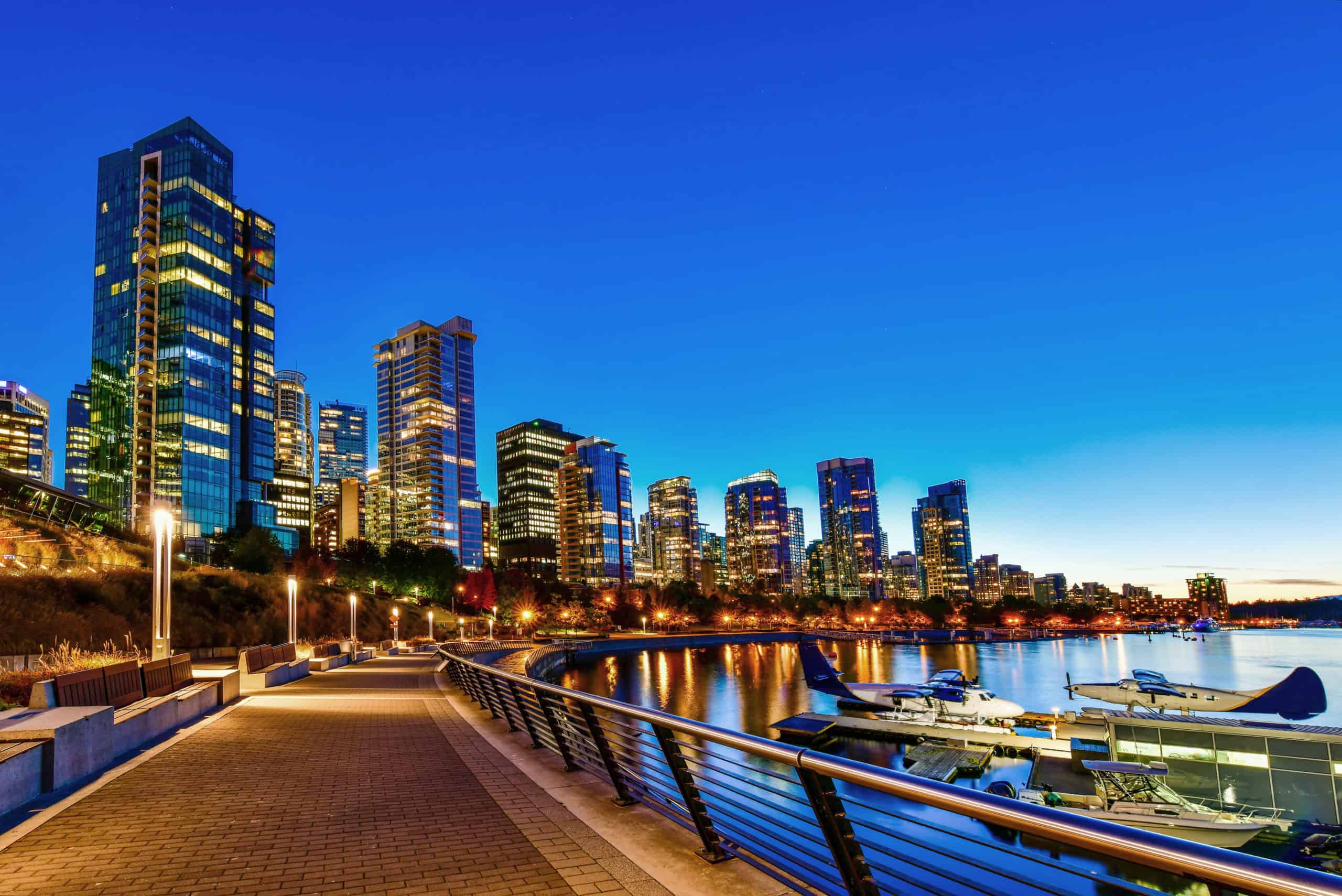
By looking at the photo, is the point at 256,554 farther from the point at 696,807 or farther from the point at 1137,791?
the point at 696,807

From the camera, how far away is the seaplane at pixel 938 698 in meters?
39.7

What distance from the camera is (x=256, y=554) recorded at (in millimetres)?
79625

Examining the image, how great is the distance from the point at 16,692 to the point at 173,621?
3405 cm

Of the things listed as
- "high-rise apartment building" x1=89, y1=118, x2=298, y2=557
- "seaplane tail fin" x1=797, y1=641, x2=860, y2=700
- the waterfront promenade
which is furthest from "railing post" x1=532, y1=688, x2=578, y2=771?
"high-rise apartment building" x1=89, y1=118, x2=298, y2=557

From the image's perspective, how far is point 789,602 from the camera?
7283 inches

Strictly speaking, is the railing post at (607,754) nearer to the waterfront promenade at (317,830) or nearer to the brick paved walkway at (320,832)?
the waterfront promenade at (317,830)

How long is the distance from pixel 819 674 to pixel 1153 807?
29.7 meters

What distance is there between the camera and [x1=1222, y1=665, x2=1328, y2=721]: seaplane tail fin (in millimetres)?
37812

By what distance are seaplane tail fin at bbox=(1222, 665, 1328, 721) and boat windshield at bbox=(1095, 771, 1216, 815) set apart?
58.7 ft

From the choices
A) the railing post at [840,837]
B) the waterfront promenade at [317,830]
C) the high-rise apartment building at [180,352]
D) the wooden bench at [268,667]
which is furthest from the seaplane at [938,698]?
the high-rise apartment building at [180,352]

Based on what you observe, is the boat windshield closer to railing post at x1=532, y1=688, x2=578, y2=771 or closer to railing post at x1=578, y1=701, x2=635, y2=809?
railing post at x1=532, y1=688, x2=578, y2=771

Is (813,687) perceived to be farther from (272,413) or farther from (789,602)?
(789,602)

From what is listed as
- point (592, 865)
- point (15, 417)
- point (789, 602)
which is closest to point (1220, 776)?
point (592, 865)

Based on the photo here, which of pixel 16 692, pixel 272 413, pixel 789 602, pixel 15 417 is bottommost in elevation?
pixel 789 602
